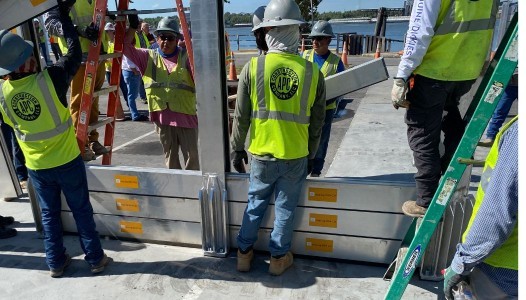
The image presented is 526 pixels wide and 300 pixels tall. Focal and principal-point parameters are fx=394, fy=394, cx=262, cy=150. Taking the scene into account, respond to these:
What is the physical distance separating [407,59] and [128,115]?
773cm

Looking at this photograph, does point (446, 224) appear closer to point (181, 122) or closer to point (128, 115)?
point (181, 122)

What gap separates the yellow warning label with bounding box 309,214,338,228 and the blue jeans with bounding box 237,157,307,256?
232 mm

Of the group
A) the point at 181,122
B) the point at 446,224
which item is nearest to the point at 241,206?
the point at 181,122

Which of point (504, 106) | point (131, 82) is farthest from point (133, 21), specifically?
point (504, 106)

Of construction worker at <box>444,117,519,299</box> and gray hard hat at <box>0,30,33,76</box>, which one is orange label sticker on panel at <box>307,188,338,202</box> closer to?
construction worker at <box>444,117,519,299</box>

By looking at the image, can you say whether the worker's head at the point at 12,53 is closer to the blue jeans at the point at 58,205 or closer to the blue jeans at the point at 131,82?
the blue jeans at the point at 58,205

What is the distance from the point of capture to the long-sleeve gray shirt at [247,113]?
272 centimetres

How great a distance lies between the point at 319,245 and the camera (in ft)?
10.6

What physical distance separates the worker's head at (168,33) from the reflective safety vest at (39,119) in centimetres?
117

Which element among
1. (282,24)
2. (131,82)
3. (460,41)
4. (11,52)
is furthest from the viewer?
(131,82)

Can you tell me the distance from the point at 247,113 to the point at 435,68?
1.25 meters

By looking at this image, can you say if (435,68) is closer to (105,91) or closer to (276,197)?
(276,197)

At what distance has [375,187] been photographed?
2.94 m

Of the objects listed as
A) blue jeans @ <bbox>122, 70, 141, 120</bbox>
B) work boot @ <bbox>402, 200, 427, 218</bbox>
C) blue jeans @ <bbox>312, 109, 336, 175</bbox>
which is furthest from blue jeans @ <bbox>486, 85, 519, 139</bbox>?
blue jeans @ <bbox>122, 70, 141, 120</bbox>
